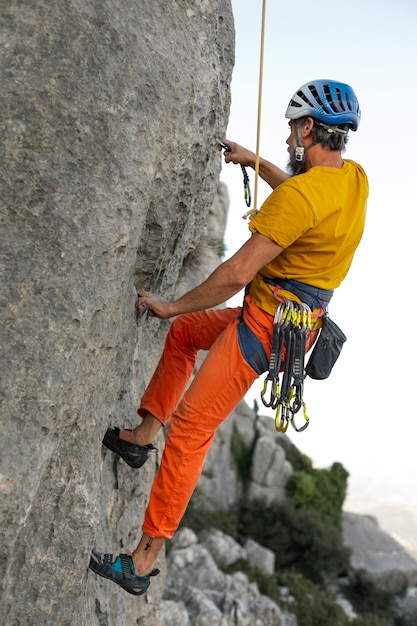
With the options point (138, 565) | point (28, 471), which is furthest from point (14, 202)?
point (138, 565)

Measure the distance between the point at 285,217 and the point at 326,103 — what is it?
0.95m

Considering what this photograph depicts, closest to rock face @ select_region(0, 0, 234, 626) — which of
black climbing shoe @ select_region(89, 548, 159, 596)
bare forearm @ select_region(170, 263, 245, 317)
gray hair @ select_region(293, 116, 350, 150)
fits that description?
black climbing shoe @ select_region(89, 548, 159, 596)

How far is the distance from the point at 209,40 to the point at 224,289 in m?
1.83

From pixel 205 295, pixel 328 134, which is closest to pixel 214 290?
pixel 205 295

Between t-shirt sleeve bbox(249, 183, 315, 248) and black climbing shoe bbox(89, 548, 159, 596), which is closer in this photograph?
t-shirt sleeve bbox(249, 183, 315, 248)

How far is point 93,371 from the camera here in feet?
14.6

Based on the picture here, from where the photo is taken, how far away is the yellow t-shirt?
470cm

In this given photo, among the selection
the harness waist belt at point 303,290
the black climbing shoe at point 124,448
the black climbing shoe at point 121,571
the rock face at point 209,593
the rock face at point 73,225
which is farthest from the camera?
the rock face at point 209,593

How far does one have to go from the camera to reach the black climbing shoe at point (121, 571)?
193 inches

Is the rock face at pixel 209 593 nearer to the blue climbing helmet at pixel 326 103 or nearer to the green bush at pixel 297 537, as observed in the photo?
the green bush at pixel 297 537

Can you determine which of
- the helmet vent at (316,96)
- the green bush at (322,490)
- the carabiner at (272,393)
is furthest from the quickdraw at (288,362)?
the green bush at (322,490)

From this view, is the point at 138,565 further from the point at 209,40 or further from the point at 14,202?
the point at 209,40

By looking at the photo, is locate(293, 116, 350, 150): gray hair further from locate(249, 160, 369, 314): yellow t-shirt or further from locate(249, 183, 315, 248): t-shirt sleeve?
locate(249, 183, 315, 248): t-shirt sleeve

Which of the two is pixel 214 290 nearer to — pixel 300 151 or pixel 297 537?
pixel 300 151
